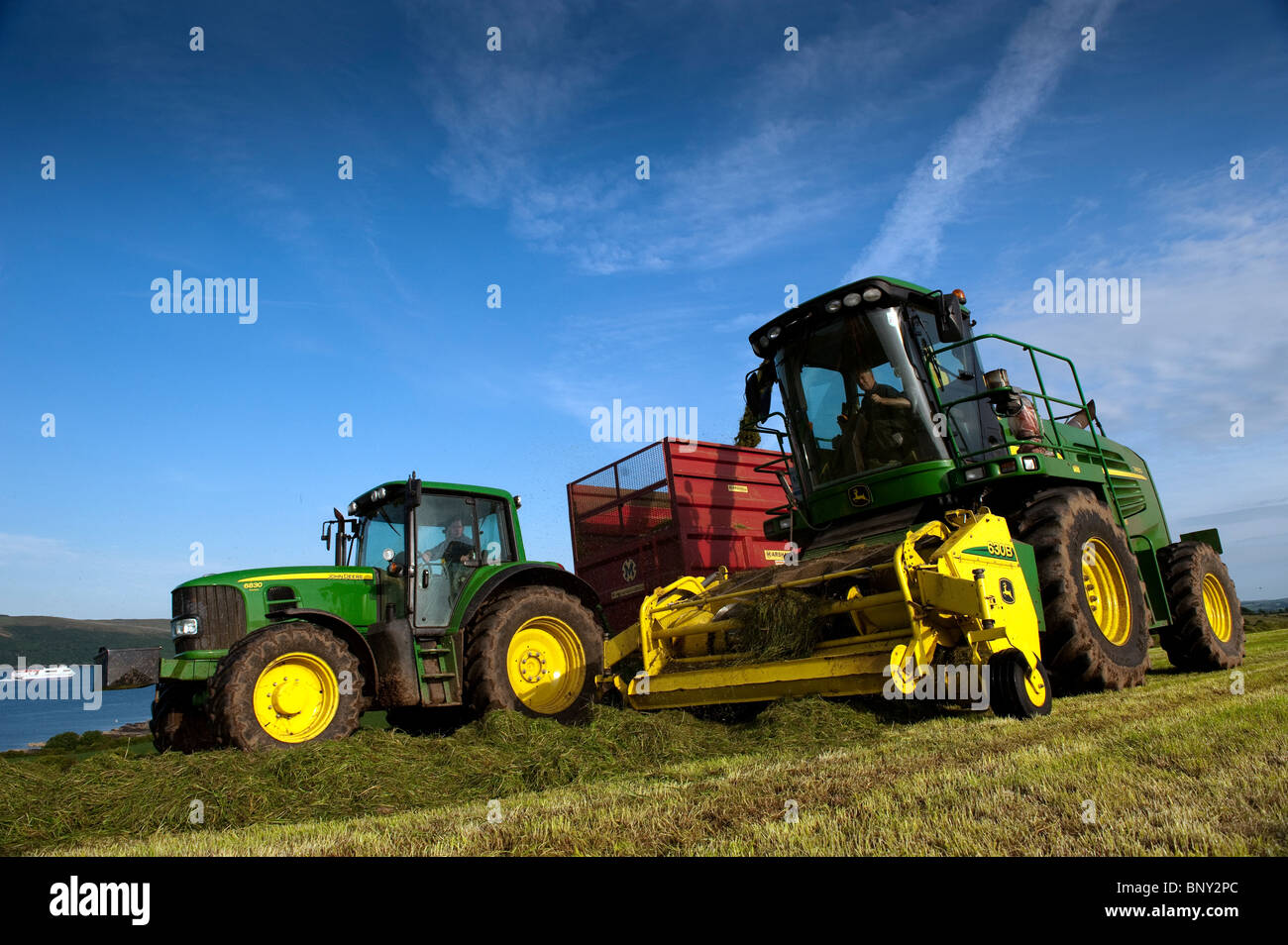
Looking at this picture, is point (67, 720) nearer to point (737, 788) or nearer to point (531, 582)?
point (531, 582)

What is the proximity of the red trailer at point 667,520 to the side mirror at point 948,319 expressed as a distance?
2.48 m

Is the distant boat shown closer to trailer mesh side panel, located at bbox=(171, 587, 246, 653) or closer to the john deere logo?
trailer mesh side panel, located at bbox=(171, 587, 246, 653)

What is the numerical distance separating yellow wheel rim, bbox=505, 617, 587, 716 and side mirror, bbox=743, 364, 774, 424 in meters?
2.70

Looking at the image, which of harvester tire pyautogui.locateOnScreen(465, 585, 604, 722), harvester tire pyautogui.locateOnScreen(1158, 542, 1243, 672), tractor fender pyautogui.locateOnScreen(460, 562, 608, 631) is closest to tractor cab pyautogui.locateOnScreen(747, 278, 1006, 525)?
tractor fender pyautogui.locateOnScreen(460, 562, 608, 631)

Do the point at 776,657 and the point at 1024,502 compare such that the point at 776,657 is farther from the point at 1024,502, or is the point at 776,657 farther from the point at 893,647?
the point at 1024,502

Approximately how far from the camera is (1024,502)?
22.6 ft

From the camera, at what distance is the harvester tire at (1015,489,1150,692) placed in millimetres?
5891

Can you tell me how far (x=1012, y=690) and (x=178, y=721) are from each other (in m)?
5.90

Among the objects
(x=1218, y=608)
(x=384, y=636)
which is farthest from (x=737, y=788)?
(x=1218, y=608)

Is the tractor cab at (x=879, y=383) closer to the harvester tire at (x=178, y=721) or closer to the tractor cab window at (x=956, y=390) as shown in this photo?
the tractor cab window at (x=956, y=390)

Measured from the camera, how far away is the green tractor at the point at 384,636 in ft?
18.6

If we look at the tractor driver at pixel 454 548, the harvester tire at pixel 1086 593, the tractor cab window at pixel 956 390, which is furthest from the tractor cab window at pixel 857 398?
the tractor driver at pixel 454 548
